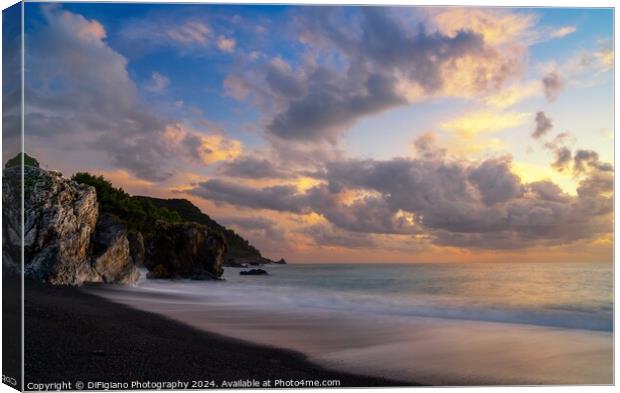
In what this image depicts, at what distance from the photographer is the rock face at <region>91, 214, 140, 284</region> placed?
612 inches

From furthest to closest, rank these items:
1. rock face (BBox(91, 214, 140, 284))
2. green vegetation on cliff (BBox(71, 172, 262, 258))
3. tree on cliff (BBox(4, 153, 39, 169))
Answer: rock face (BBox(91, 214, 140, 284)) → green vegetation on cliff (BBox(71, 172, 262, 258)) → tree on cliff (BBox(4, 153, 39, 169))

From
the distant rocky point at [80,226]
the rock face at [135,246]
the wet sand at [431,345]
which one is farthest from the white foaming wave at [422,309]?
the rock face at [135,246]

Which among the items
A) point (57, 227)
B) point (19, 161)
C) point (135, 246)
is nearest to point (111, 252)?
point (57, 227)

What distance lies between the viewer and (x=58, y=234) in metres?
12.6

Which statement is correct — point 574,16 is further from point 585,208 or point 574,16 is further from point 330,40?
point 330,40

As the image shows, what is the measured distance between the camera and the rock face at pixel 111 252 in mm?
15552

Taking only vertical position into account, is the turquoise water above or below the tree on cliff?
below

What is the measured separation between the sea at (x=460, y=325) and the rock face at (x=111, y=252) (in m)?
3.81

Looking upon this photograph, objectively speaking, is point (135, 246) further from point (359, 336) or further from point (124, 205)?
point (359, 336)

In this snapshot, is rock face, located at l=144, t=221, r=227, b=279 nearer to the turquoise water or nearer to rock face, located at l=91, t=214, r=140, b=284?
rock face, located at l=91, t=214, r=140, b=284

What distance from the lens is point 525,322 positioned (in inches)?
361

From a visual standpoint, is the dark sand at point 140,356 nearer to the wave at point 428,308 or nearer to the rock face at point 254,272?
the wave at point 428,308

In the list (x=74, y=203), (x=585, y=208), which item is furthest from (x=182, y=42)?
(x=74, y=203)

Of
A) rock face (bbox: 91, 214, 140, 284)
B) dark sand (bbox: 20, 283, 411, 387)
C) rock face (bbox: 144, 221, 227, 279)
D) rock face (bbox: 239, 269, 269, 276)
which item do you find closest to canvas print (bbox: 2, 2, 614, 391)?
dark sand (bbox: 20, 283, 411, 387)
